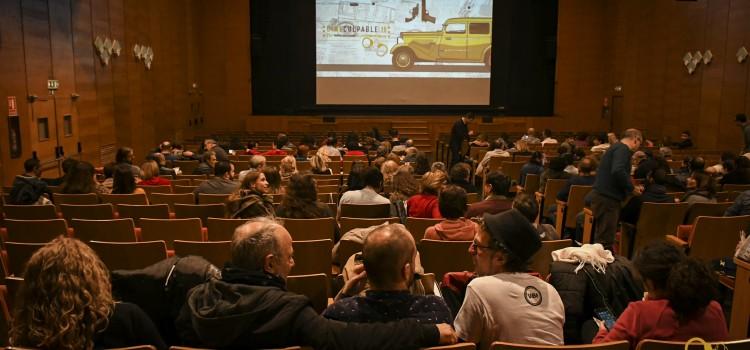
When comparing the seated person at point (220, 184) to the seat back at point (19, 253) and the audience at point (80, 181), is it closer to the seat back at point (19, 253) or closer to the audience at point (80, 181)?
the audience at point (80, 181)

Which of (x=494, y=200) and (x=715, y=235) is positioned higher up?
(x=494, y=200)

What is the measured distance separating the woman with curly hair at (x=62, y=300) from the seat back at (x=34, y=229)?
9.34 ft

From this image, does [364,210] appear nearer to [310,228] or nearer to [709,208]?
[310,228]

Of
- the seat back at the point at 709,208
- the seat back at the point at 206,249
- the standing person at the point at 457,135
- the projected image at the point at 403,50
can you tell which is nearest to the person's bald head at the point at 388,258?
the seat back at the point at 206,249

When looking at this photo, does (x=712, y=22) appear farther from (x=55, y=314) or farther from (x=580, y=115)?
(x=55, y=314)

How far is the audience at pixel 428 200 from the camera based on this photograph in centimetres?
554

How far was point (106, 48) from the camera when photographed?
1277 cm

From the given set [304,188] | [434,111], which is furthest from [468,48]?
[304,188]

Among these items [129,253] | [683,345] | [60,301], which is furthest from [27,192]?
[683,345]

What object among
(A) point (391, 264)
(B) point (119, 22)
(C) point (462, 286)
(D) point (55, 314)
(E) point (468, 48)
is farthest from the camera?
(E) point (468, 48)

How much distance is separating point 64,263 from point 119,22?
12.9 meters

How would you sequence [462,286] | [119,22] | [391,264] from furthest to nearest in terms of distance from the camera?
1. [119,22]
2. [462,286]
3. [391,264]

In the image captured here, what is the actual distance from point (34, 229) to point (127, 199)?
1.37m

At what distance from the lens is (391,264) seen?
240cm
